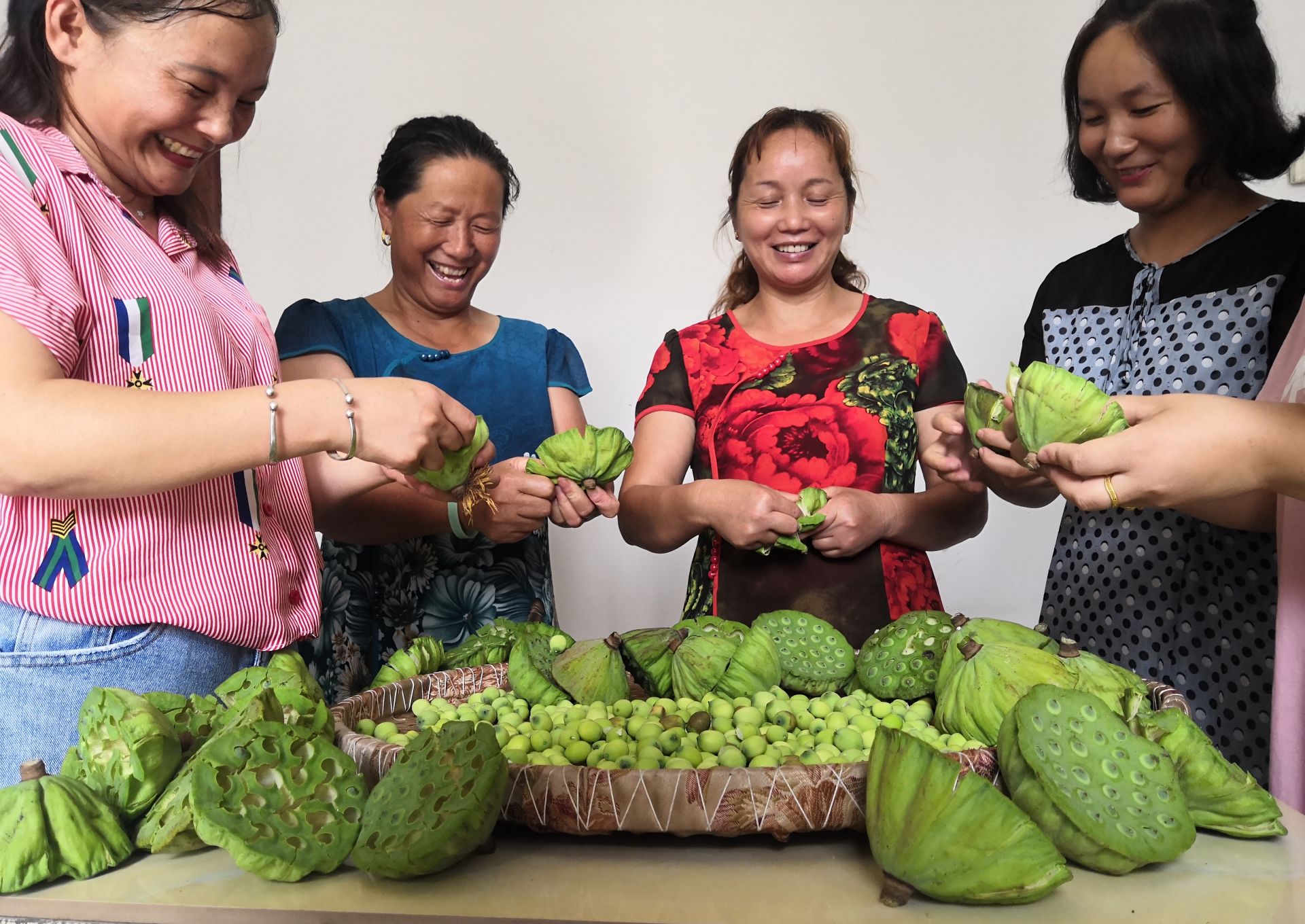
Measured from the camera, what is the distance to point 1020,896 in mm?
821

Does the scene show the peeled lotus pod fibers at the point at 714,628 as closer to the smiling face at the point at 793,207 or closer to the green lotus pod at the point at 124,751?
the green lotus pod at the point at 124,751

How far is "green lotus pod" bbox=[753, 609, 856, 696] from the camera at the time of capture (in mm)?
1301

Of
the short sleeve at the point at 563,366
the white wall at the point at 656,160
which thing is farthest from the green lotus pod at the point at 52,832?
the white wall at the point at 656,160

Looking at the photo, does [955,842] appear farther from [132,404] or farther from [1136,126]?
[1136,126]

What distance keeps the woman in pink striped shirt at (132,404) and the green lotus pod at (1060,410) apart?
716 mm

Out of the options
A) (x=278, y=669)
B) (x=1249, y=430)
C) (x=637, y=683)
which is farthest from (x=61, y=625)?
(x=1249, y=430)

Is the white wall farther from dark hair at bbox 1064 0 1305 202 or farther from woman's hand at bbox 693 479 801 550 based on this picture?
woman's hand at bbox 693 479 801 550

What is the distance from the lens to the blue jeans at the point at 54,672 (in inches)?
42.8

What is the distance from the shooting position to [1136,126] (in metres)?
1.74

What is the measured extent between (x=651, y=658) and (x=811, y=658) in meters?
0.21

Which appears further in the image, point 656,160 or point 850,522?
point 656,160

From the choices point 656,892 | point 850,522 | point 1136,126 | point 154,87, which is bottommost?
point 656,892

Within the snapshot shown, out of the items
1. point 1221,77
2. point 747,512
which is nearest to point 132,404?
point 747,512

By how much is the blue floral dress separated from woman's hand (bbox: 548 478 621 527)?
485 millimetres
